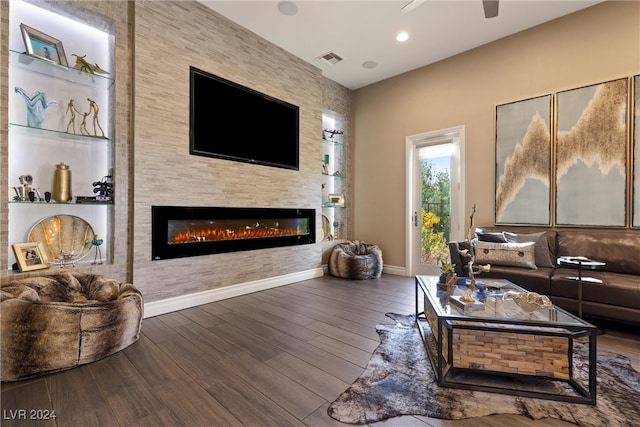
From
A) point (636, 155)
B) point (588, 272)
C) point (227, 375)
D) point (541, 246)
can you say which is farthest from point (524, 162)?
point (227, 375)

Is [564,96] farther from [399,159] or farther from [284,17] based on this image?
[284,17]

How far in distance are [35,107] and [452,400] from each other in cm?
386

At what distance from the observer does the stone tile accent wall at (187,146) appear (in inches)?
110

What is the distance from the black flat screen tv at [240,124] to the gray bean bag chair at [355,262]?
5.33ft

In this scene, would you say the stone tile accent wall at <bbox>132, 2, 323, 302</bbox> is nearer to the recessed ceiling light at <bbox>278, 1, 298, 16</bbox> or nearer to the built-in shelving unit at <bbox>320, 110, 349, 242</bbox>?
the recessed ceiling light at <bbox>278, 1, 298, 16</bbox>

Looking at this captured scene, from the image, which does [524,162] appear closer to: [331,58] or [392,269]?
[392,269]

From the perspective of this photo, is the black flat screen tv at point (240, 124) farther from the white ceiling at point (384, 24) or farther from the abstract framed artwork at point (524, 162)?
the abstract framed artwork at point (524, 162)

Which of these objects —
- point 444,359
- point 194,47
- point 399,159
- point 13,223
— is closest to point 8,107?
point 13,223

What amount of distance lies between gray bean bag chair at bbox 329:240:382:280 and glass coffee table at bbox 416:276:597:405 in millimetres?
2582

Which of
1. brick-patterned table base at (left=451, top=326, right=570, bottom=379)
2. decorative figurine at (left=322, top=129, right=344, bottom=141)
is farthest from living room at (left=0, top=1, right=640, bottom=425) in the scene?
decorative figurine at (left=322, top=129, right=344, bottom=141)

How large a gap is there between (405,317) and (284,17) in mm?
3769

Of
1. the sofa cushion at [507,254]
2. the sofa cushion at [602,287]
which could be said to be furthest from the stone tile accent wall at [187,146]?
the sofa cushion at [602,287]

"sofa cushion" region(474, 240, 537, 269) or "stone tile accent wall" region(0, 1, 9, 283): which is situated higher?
"stone tile accent wall" region(0, 1, 9, 283)

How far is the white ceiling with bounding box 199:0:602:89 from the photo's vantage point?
3.21m
